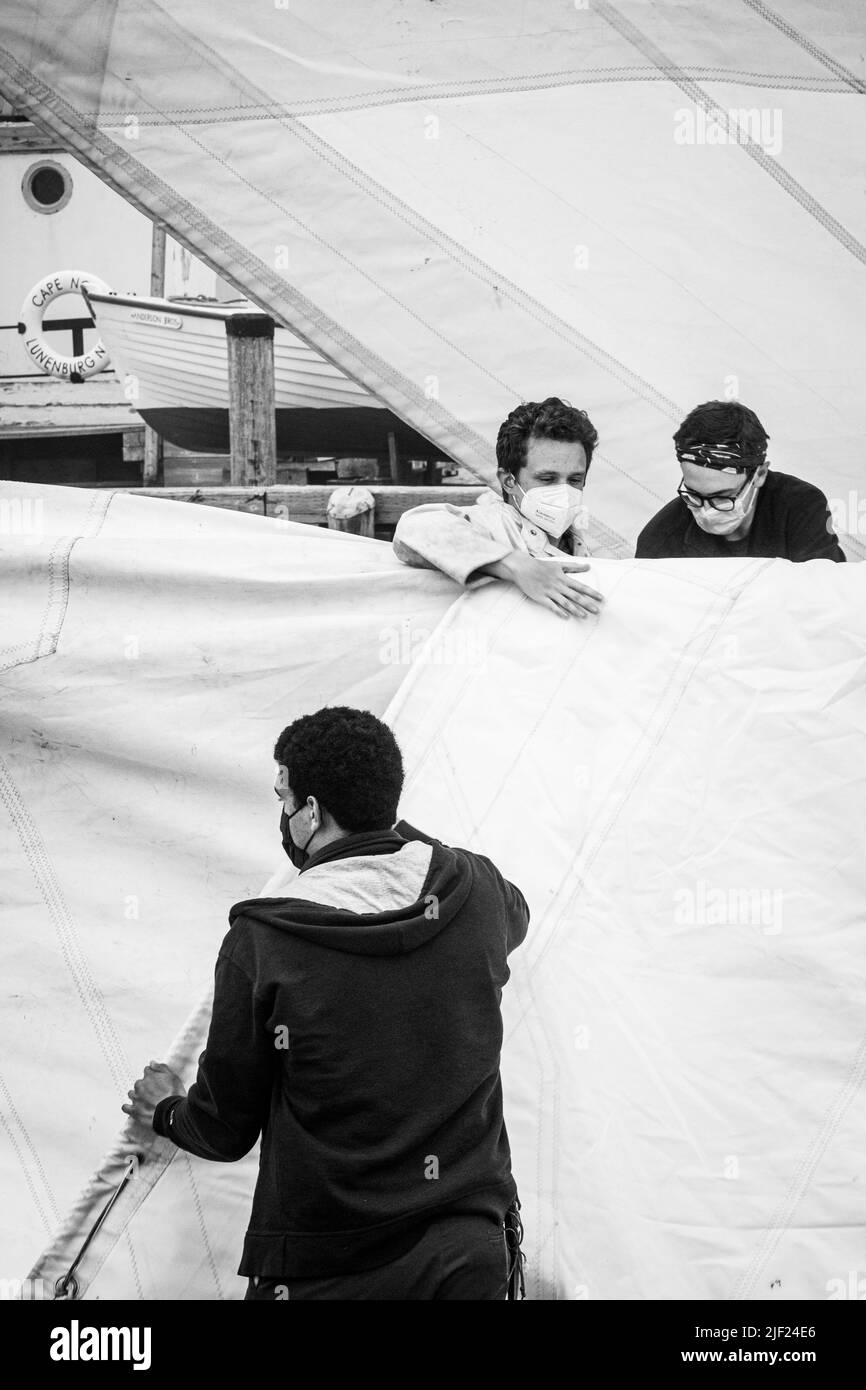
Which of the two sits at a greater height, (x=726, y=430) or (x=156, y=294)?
(x=156, y=294)

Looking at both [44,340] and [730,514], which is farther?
[44,340]

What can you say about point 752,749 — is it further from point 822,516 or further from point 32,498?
point 32,498

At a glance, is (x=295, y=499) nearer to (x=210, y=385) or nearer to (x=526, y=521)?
(x=526, y=521)

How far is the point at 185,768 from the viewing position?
2803mm

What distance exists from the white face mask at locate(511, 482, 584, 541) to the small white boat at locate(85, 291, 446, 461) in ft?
22.6

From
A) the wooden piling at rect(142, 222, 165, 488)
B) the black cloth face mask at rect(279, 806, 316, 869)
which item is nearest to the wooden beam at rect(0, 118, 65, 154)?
the wooden piling at rect(142, 222, 165, 488)

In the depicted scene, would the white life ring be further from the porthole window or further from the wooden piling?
the porthole window

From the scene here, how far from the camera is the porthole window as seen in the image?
11.9 meters

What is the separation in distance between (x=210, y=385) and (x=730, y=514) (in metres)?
7.57

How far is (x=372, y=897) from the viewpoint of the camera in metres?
1.78

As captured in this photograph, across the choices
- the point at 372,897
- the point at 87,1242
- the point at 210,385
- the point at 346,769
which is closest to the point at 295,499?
the point at 87,1242

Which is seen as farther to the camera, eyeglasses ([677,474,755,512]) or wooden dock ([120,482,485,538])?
wooden dock ([120,482,485,538])

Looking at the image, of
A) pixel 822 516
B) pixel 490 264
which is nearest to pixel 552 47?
pixel 490 264

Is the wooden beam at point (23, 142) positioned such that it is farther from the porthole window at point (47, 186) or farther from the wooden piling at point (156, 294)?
the wooden piling at point (156, 294)
